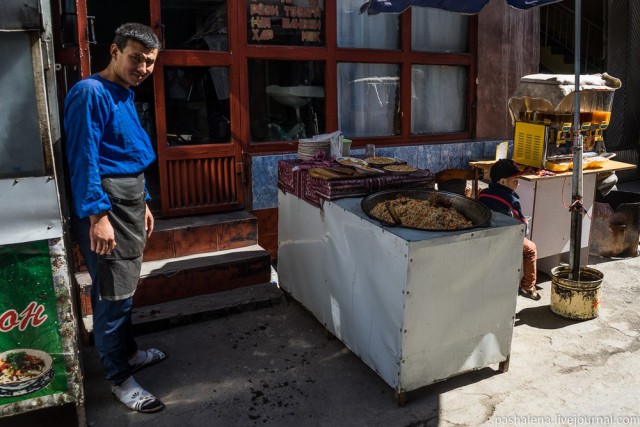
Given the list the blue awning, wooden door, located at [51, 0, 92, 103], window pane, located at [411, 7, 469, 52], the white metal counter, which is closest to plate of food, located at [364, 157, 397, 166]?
the white metal counter

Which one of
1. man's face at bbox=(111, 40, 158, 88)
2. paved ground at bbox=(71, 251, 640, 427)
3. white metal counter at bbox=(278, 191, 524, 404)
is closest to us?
man's face at bbox=(111, 40, 158, 88)

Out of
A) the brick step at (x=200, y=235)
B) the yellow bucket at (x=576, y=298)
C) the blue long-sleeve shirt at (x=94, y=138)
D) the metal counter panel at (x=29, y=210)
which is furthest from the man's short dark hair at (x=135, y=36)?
the yellow bucket at (x=576, y=298)

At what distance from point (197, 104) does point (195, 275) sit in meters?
1.86

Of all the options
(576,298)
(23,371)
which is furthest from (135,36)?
(576,298)

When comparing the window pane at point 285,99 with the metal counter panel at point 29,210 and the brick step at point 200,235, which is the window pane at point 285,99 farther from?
the metal counter panel at point 29,210

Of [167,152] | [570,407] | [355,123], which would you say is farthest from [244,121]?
[570,407]

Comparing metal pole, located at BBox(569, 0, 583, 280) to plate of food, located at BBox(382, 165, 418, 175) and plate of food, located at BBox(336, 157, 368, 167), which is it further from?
plate of food, located at BBox(336, 157, 368, 167)

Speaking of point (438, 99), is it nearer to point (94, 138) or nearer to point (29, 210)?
point (94, 138)

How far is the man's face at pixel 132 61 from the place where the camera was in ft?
11.0

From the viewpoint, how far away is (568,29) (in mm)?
12297

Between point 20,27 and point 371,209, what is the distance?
2.53 meters

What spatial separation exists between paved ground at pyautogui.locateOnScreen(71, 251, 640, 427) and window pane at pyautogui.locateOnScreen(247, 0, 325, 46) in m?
3.01

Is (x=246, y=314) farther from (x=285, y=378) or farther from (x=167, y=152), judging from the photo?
(x=167, y=152)

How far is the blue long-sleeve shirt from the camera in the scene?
3.23m
